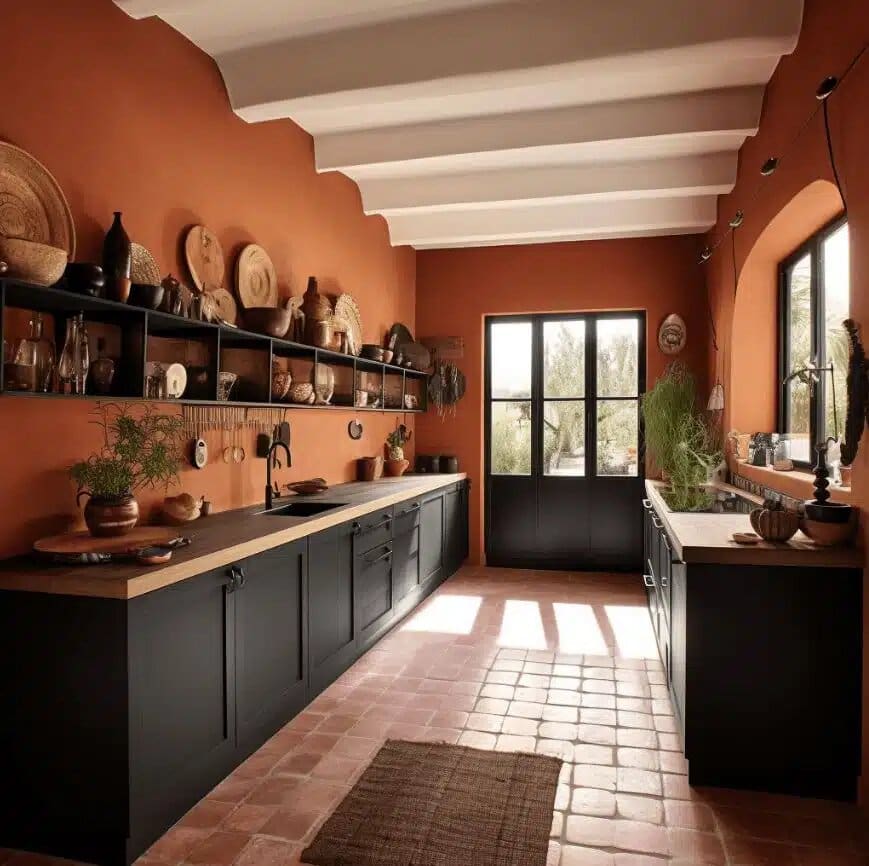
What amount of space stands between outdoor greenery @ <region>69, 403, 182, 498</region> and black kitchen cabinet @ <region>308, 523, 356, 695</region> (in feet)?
2.87

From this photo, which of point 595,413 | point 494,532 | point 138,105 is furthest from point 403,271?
point 138,105

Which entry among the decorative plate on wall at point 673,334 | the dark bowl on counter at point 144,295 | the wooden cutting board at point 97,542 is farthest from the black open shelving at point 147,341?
the decorative plate on wall at point 673,334

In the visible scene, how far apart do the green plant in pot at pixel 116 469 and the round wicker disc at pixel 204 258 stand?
0.82m

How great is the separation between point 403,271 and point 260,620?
4.38 meters

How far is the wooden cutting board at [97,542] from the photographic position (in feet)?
7.50

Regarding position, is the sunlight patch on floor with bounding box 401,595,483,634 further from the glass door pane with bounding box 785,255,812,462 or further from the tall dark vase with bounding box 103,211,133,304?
the tall dark vase with bounding box 103,211,133,304

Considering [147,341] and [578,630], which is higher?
[147,341]

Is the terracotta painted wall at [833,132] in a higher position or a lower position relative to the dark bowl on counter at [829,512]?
higher

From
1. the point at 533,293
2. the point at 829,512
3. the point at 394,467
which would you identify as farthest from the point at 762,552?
the point at 533,293

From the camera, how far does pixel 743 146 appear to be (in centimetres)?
453

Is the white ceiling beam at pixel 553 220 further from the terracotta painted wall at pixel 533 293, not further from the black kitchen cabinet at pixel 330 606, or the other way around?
the black kitchen cabinet at pixel 330 606

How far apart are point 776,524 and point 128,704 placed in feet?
7.91

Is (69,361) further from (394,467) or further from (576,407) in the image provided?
(576,407)

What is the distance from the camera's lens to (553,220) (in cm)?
582
